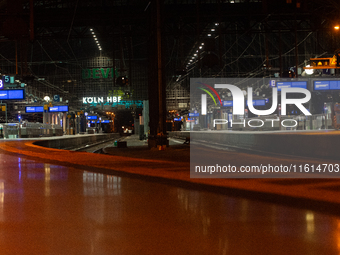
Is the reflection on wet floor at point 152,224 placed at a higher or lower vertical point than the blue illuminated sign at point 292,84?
lower

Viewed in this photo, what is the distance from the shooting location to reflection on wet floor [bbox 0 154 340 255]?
14.5 feet

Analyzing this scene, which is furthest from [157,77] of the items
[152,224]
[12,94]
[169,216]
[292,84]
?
[12,94]

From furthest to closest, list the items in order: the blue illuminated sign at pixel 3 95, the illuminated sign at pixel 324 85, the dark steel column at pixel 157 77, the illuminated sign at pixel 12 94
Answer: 1. the illuminated sign at pixel 12 94
2. the blue illuminated sign at pixel 3 95
3. the illuminated sign at pixel 324 85
4. the dark steel column at pixel 157 77

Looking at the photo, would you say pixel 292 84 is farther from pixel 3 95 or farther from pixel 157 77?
pixel 3 95

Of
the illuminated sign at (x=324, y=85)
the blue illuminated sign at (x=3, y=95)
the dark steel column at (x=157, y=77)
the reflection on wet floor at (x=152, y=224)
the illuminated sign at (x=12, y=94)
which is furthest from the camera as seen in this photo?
the illuminated sign at (x=12, y=94)

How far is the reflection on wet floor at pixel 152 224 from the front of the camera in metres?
4.41

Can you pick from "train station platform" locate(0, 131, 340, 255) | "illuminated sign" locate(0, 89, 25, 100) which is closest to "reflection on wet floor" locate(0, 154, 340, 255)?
"train station platform" locate(0, 131, 340, 255)

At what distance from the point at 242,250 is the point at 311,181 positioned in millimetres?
4862

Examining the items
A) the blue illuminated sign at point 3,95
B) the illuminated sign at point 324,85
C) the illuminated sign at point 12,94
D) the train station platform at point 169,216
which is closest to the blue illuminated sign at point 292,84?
the illuminated sign at point 324,85

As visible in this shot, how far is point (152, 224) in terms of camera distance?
5.45m

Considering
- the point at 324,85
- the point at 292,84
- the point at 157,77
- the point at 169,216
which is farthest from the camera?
the point at 292,84

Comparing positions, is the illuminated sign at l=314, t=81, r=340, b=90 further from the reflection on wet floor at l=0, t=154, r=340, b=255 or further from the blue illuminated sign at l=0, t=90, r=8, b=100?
the reflection on wet floor at l=0, t=154, r=340, b=255

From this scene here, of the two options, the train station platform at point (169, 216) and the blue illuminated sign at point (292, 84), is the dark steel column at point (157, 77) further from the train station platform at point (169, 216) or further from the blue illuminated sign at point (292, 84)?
the blue illuminated sign at point (292, 84)

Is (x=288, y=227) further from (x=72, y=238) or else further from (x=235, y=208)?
(x=72, y=238)
